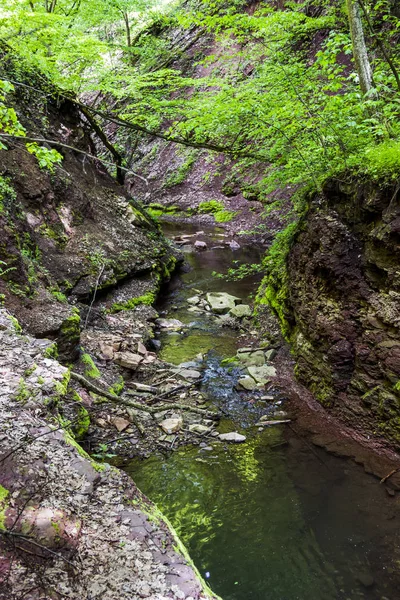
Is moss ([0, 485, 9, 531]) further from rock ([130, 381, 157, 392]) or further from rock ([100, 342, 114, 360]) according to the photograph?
rock ([100, 342, 114, 360])

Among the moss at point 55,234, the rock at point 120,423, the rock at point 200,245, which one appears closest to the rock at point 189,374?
the rock at point 120,423

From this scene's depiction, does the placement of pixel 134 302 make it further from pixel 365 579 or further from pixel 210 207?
pixel 210 207

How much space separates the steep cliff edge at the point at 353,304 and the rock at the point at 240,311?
328cm

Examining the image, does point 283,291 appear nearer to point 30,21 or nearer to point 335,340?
point 335,340

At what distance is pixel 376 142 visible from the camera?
21.9ft

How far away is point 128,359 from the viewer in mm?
8203

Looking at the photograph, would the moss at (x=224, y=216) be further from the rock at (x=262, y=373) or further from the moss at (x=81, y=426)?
the moss at (x=81, y=426)

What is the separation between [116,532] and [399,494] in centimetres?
382

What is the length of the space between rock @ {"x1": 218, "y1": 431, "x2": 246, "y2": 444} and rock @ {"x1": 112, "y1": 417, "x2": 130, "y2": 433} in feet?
4.76

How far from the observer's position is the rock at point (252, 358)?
8664 mm

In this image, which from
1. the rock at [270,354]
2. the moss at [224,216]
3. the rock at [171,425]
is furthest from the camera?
the moss at [224,216]

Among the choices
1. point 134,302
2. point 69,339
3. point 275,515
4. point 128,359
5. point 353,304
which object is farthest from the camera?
point 134,302

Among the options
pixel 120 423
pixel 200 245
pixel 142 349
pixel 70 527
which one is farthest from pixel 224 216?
pixel 70 527

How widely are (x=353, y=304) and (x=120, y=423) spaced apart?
4110 mm
